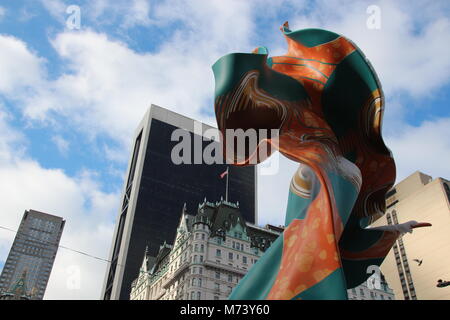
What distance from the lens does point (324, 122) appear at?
2098 cm

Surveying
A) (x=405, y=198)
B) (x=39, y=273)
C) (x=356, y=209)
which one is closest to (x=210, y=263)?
(x=356, y=209)

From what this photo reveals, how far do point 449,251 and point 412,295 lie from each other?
1463cm

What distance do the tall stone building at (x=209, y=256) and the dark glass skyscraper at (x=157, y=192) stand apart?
2869cm

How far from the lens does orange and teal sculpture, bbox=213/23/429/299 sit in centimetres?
1800

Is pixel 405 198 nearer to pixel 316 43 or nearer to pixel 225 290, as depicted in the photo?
pixel 225 290

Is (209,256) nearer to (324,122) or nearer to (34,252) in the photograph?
(324,122)

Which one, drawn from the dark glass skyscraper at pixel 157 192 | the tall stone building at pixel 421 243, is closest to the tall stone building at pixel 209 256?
the dark glass skyscraper at pixel 157 192

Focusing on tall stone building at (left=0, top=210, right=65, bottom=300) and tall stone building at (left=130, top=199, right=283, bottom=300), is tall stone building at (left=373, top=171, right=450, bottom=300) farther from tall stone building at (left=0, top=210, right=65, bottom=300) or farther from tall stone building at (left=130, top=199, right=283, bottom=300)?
tall stone building at (left=0, top=210, right=65, bottom=300)

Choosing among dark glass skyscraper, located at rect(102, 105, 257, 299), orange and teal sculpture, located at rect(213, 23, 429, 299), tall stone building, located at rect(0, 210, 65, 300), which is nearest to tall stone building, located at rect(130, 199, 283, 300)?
dark glass skyscraper, located at rect(102, 105, 257, 299)

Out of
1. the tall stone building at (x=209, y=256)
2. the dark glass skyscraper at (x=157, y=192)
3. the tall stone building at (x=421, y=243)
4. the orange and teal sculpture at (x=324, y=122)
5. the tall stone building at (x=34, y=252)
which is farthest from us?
the tall stone building at (x=34, y=252)

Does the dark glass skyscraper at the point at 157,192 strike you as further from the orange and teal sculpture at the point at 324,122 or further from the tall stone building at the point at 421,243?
the orange and teal sculpture at the point at 324,122

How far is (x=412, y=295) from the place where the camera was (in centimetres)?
10262

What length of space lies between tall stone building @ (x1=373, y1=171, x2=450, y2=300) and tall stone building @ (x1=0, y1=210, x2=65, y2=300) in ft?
411

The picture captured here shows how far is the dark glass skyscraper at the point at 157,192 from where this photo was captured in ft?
338
